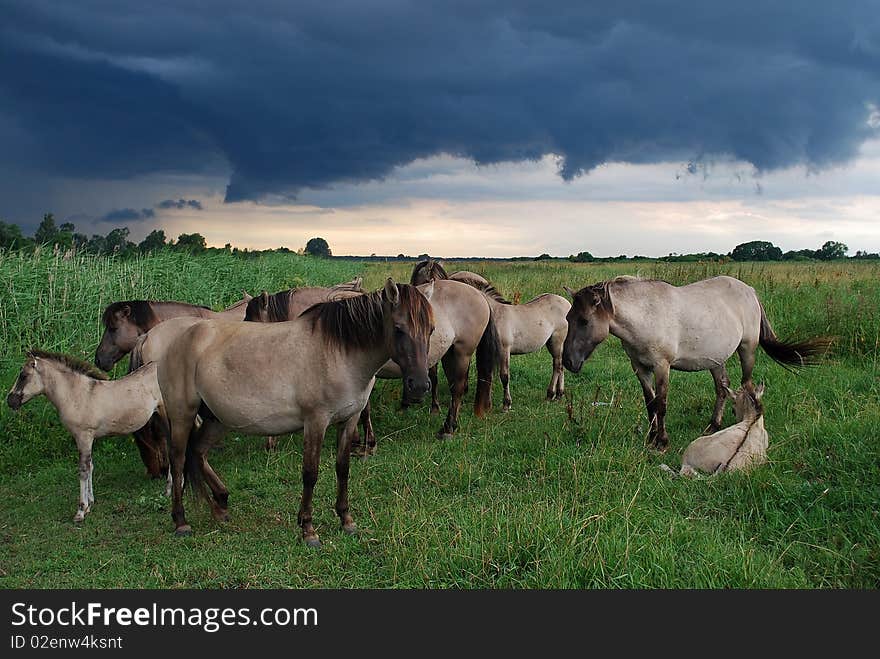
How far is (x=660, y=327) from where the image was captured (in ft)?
24.5

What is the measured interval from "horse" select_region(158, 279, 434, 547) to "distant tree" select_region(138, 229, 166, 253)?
1346 cm

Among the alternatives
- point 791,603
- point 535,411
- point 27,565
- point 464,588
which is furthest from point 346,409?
point 535,411

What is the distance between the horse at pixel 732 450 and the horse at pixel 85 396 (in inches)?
217

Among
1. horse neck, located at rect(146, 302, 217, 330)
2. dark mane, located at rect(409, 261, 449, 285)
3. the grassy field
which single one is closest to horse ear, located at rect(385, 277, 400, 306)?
the grassy field

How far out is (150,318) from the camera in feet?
29.6

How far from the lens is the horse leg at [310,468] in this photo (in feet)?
17.3

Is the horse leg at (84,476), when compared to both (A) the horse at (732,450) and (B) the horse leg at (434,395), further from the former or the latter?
(A) the horse at (732,450)

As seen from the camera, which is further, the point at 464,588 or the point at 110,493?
the point at 110,493

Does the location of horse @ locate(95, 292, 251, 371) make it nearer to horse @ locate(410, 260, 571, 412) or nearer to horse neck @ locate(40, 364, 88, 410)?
horse neck @ locate(40, 364, 88, 410)

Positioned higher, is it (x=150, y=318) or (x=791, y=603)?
(x=150, y=318)

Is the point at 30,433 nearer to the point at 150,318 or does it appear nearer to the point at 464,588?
the point at 150,318

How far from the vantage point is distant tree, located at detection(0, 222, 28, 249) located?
15.3 m

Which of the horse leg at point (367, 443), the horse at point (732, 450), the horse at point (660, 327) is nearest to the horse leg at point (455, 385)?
the horse leg at point (367, 443)

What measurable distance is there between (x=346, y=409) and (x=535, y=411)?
4.84m
